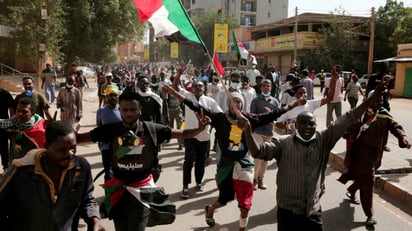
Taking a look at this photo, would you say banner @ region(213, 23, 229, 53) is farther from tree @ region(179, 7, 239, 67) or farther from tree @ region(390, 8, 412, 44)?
tree @ region(179, 7, 239, 67)

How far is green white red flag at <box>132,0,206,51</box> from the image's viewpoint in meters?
4.06

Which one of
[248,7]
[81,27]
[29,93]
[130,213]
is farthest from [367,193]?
[248,7]

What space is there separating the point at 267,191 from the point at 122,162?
3.75m

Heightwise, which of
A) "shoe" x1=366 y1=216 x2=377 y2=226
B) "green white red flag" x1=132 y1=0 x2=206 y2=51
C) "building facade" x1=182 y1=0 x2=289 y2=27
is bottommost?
"shoe" x1=366 y1=216 x2=377 y2=226

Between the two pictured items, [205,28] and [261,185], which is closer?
[261,185]

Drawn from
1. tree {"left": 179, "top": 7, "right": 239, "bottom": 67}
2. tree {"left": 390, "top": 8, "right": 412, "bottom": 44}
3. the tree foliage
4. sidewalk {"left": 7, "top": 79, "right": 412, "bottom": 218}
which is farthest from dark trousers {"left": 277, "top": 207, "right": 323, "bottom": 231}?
tree {"left": 179, "top": 7, "right": 239, "bottom": 67}

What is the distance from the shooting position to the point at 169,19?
164 inches

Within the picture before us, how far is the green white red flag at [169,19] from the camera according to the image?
406 centimetres

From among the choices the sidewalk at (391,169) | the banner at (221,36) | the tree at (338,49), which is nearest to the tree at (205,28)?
the tree at (338,49)

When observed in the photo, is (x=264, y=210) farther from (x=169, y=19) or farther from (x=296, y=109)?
(x=169, y=19)

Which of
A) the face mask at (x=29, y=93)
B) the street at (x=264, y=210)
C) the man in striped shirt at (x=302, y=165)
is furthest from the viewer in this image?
the face mask at (x=29, y=93)

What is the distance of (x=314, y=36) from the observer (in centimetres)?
4134

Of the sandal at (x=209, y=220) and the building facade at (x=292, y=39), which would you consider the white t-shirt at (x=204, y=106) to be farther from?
the building facade at (x=292, y=39)

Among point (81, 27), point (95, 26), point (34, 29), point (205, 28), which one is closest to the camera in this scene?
point (34, 29)
